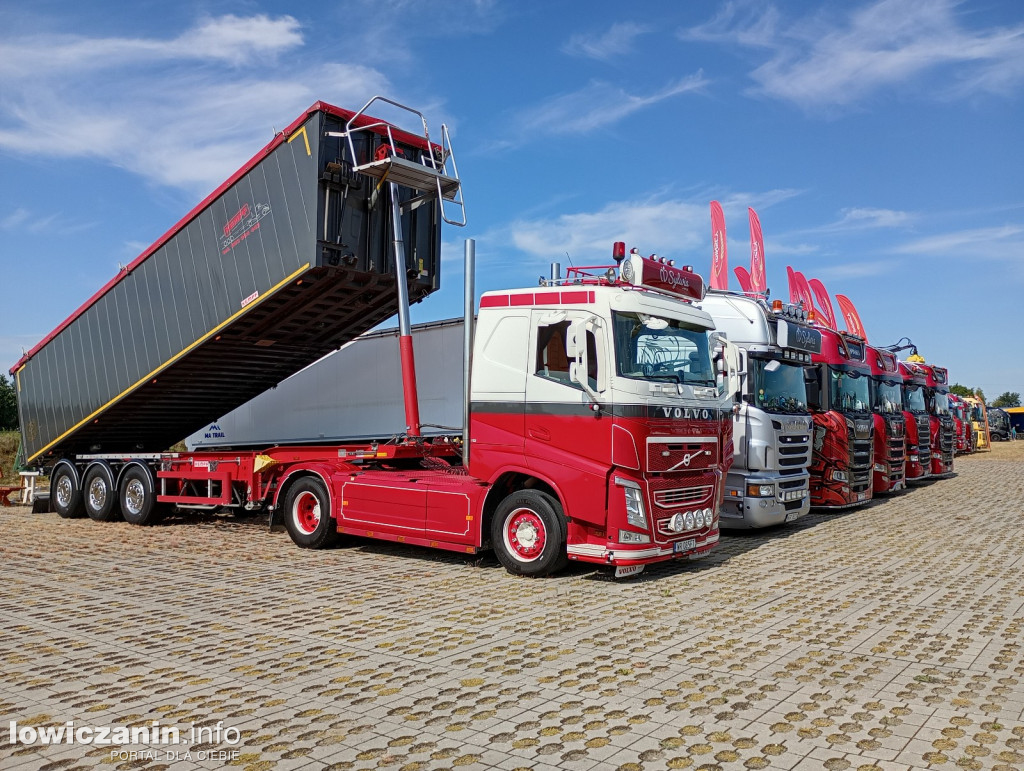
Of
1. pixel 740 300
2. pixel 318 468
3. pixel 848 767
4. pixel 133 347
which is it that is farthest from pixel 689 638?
pixel 133 347

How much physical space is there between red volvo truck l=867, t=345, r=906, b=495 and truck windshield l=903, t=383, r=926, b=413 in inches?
62.9

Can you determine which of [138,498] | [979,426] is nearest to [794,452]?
[138,498]

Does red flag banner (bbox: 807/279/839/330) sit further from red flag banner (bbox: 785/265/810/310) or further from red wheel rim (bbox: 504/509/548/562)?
red wheel rim (bbox: 504/509/548/562)

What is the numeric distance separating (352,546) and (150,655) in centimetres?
483

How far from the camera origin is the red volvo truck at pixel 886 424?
1520cm

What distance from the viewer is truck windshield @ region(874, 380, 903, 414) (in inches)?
621

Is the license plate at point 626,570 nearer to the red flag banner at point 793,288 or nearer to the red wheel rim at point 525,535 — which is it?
the red wheel rim at point 525,535

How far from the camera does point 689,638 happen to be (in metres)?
5.68

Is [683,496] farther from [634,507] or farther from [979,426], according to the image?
[979,426]

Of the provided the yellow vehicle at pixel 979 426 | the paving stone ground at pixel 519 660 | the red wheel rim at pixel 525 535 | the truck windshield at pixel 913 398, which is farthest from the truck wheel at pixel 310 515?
the yellow vehicle at pixel 979 426

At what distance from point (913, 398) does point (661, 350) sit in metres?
13.8

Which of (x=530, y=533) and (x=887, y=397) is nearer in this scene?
(x=530, y=533)

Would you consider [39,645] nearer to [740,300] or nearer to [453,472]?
[453,472]

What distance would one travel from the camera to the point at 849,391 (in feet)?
46.2
